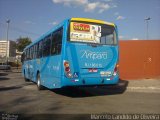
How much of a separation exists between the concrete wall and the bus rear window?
10.4 metres

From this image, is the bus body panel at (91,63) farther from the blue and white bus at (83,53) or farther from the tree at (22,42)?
the tree at (22,42)

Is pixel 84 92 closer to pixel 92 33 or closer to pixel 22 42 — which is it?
pixel 92 33

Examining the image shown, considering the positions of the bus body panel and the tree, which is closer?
the bus body panel

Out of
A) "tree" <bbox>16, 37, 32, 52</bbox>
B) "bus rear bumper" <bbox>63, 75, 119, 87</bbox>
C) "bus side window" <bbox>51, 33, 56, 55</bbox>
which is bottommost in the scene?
"bus rear bumper" <bbox>63, 75, 119, 87</bbox>

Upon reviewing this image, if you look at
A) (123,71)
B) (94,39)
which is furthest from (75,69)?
(123,71)

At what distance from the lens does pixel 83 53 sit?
11.2m

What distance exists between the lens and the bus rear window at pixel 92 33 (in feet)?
36.0

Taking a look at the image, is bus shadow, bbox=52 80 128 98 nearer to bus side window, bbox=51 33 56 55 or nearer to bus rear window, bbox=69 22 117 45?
bus side window, bbox=51 33 56 55

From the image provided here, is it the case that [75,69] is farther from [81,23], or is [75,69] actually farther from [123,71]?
[123,71]

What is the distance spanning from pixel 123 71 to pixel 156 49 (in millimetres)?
3254

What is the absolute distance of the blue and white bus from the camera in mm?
10812

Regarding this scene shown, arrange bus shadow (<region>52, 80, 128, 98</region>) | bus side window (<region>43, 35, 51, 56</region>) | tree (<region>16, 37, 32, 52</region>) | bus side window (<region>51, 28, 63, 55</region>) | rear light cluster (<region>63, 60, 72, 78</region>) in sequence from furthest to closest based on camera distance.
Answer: tree (<region>16, 37, 32, 52</region>), bus shadow (<region>52, 80, 128, 98</region>), bus side window (<region>43, 35, 51, 56</region>), bus side window (<region>51, 28, 63, 55</region>), rear light cluster (<region>63, 60, 72, 78</region>)

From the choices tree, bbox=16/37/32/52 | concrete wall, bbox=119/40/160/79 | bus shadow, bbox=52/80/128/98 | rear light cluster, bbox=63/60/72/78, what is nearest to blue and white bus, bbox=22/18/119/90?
rear light cluster, bbox=63/60/72/78

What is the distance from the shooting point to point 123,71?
2223 centimetres
